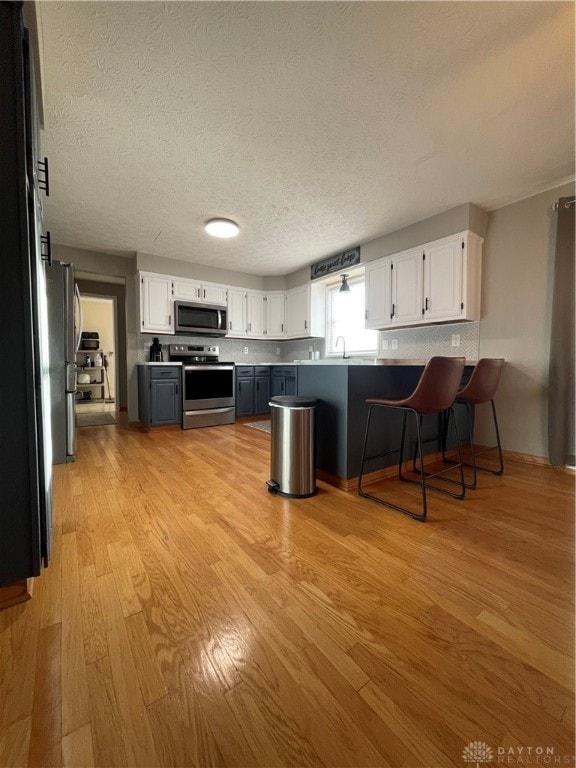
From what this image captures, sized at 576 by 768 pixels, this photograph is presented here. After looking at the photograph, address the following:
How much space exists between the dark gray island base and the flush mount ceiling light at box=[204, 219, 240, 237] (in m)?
1.98

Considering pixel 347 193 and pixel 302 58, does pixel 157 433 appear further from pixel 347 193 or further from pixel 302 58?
pixel 302 58

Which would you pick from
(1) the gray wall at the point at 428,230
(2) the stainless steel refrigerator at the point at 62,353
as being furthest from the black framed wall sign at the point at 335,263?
(2) the stainless steel refrigerator at the point at 62,353

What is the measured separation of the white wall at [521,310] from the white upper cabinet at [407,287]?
2.07 feet

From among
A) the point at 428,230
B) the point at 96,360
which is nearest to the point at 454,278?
the point at 428,230

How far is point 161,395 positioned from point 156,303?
1370 mm

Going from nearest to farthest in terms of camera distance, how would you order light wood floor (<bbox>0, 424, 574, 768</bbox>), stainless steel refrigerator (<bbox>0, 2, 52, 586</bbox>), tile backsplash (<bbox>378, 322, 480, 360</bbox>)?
1. light wood floor (<bbox>0, 424, 574, 768</bbox>)
2. stainless steel refrigerator (<bbox>0, 2, 52, 586</bbox>)
3. tile backsplash (<bbox>378, 322, 480, 360</bbox>)

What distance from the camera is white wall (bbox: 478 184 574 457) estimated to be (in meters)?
2.80

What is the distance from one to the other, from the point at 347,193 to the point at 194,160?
137cm

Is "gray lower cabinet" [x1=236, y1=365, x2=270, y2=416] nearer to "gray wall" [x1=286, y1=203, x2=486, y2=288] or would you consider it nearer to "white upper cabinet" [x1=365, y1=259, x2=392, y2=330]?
"white upper cabinet" [x1=365, y1=259, x2=392, y2=330]

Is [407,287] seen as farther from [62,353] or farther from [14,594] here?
[14,594]

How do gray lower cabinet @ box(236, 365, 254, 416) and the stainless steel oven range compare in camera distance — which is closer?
the stainless steel oven range

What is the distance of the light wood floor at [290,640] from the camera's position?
0.73 metres

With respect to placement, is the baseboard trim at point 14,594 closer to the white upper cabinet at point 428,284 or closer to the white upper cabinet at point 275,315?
the white upper cabinet at point 428,284

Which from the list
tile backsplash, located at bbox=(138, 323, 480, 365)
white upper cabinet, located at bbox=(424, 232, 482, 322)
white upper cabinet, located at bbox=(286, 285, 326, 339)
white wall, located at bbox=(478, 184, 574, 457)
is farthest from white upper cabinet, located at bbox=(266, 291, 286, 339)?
white wall, located at bbox=(478, 184, 574, 457)
